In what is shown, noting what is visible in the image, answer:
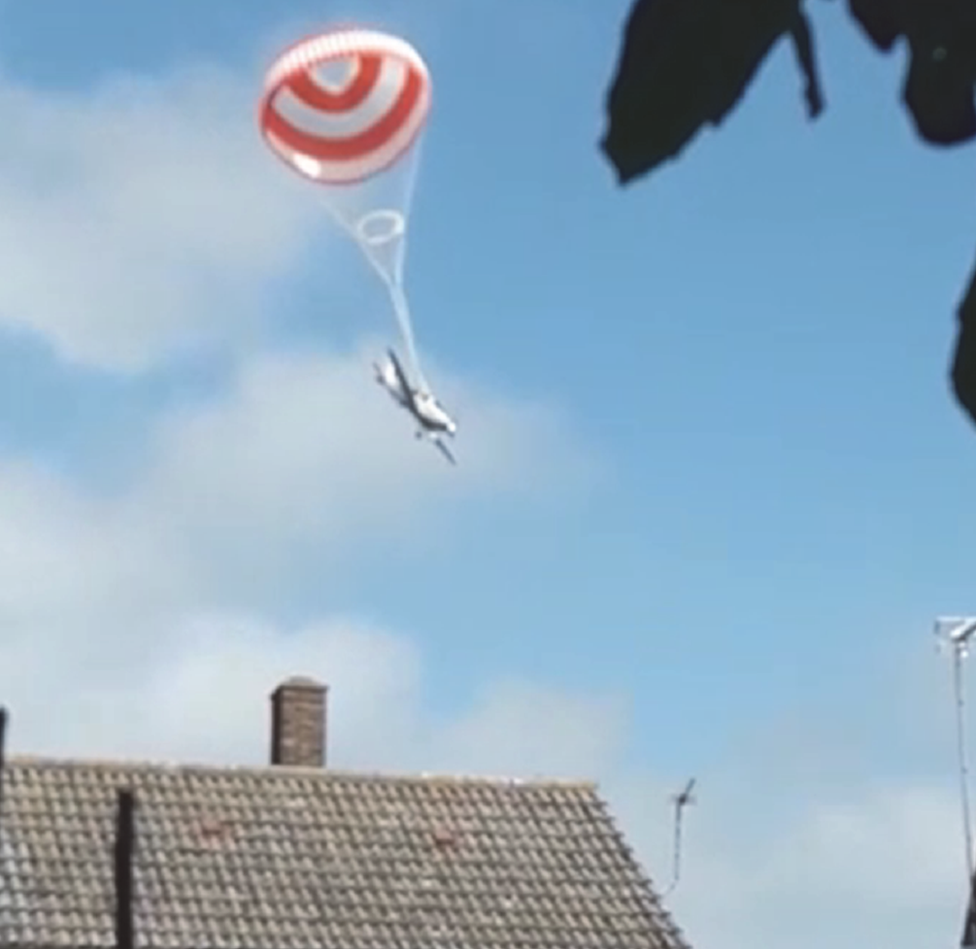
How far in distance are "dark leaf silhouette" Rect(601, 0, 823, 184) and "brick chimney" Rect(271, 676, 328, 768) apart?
30675 mm

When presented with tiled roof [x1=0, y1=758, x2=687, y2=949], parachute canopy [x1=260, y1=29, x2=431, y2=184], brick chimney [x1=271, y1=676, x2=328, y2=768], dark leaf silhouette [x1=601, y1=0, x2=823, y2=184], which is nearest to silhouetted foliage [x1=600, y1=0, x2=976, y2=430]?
dark leaf silhouette [x1=601, y1=0, x2=823, y2=184]

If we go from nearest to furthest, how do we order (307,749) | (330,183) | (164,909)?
(330,183) → (164,909) → (307,749)

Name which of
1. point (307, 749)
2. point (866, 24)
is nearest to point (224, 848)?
point (307, 749)

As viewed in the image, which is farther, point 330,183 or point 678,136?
point 330,183

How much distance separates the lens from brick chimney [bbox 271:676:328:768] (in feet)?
107

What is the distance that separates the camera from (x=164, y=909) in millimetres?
28562

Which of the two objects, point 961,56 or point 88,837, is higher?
point 88,837

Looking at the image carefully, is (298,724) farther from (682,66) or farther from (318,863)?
(682,66)

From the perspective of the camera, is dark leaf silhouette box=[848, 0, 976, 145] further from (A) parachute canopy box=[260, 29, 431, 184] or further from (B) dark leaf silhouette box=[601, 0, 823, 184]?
(A) parachute canopy box=[260, 29, 431, 184]

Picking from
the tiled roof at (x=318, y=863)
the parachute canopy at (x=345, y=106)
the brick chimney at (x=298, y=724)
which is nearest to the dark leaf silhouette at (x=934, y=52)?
the parachute canopy at (x=345, y=106)

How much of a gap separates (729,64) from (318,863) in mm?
28280

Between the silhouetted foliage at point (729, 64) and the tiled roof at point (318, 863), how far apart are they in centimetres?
2639

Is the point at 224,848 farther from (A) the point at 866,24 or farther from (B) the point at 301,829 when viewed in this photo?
(A) the point at 866,24

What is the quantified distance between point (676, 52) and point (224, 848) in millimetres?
28251
